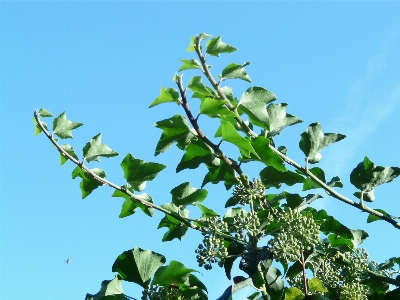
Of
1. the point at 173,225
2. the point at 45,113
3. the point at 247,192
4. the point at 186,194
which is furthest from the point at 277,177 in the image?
the point at 45,113

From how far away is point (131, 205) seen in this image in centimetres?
269

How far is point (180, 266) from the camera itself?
236cm

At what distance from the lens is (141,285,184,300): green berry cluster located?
2266mm

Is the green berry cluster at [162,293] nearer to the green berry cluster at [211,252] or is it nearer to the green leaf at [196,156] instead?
the green berry cluster at [211,252]

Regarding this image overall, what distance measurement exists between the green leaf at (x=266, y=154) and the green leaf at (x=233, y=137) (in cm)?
7

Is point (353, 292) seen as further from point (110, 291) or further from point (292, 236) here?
point (110, 291)

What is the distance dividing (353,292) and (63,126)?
1.58 m

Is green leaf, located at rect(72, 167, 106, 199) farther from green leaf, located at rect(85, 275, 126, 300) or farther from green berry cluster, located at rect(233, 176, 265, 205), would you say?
green berry cluster, located at rect(233, 176, 265, 205)

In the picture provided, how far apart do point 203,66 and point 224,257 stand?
870mm

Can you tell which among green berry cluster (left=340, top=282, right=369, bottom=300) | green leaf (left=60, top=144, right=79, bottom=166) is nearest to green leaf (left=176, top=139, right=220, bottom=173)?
green leaf (left=60, top=144, right=79, bottom=166)

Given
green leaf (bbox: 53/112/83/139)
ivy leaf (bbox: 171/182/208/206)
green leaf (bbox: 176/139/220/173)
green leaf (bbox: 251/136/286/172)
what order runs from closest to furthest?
green leaf (bbox: 251/136/286/172) < green leaf (bbox: 176/139/220/173) < green leaf (bbox: 53/112/83/139) < ivy leaf (bbox: 171/182/208/206)

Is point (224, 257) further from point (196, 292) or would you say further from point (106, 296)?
point (106, 296)

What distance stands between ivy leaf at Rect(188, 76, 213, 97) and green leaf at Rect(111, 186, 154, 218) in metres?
0.65

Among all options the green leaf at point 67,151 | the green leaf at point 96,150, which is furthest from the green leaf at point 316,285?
the green leaf at point 67,151
